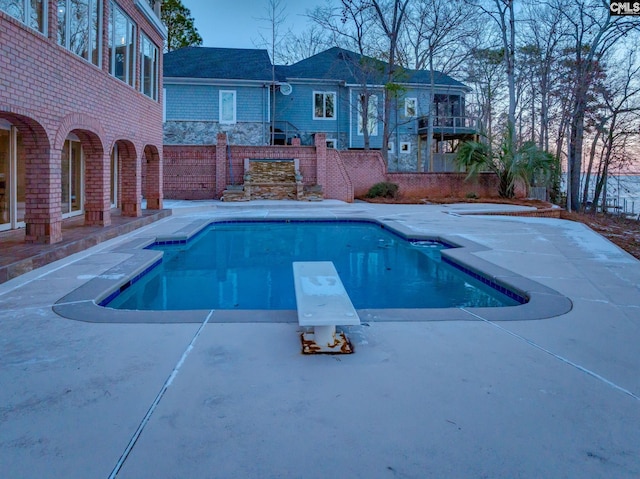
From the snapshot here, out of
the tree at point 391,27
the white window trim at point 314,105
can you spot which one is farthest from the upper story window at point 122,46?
the white window trim at point 314,105

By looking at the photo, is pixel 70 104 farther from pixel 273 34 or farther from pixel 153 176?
pixel 273 34

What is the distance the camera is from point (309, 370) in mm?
3068

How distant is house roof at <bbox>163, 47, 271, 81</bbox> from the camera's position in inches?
926

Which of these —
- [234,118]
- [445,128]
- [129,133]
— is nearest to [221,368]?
[129,133]

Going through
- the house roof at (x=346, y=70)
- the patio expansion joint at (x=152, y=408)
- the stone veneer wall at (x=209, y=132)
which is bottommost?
the patio expansion joint at (x=152, y=408)

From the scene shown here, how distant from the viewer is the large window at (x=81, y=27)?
25.0ft

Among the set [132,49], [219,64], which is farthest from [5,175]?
[219,64]

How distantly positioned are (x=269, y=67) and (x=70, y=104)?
18119 mm

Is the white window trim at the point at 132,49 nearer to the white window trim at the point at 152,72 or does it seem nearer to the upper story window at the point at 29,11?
the white window trim at the point at 152,72

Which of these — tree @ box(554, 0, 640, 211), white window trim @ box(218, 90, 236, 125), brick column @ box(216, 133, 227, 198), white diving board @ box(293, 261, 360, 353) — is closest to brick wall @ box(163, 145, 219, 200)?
brick column @ box(216, 133, 227, 198)

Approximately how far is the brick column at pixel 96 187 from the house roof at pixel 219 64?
15.3 metres

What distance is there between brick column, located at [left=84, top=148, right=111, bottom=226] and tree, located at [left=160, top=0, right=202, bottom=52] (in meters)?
25.2

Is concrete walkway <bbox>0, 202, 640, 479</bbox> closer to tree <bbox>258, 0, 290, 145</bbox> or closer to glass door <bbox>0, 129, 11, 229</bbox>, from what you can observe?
glass door <bbox>0, 129, 11, 229</bbox>

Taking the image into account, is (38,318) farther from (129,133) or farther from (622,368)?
(129,133)
